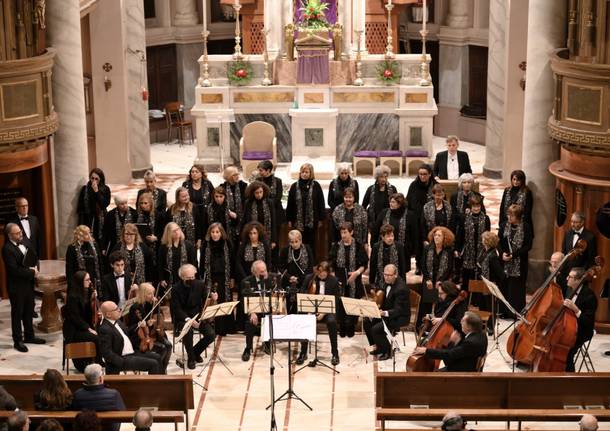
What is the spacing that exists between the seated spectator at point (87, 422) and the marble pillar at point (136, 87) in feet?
41.2

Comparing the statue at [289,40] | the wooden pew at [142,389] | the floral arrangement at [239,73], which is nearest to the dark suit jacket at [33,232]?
the wooden pew at [142,389]

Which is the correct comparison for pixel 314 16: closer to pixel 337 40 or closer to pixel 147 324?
pixel 337 40

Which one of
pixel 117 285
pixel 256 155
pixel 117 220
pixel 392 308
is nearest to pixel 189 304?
pixel 117 285

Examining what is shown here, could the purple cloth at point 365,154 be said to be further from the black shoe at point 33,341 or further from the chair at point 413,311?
the black shoe at point 33,341

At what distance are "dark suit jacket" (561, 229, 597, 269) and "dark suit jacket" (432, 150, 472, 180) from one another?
3.02m

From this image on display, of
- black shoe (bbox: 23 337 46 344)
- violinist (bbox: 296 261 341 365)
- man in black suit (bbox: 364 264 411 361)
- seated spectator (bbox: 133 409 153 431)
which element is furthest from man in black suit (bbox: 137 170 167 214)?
seated spectator (bbox: 133 409 153 431)

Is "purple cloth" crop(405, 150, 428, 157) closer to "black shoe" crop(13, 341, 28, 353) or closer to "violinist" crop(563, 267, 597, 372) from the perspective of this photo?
"violinist" crop(563, 267, 597, 372)

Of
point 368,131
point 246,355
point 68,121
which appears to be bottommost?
point 246,355

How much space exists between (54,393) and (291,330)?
2472 millimetres

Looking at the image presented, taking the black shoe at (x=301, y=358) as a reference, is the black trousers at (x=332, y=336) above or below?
above

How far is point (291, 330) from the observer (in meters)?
11.7

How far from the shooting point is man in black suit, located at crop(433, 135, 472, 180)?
16469mm

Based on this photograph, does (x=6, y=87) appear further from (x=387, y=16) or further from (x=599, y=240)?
(x=387, y=16)

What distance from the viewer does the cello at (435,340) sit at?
38.6ft
